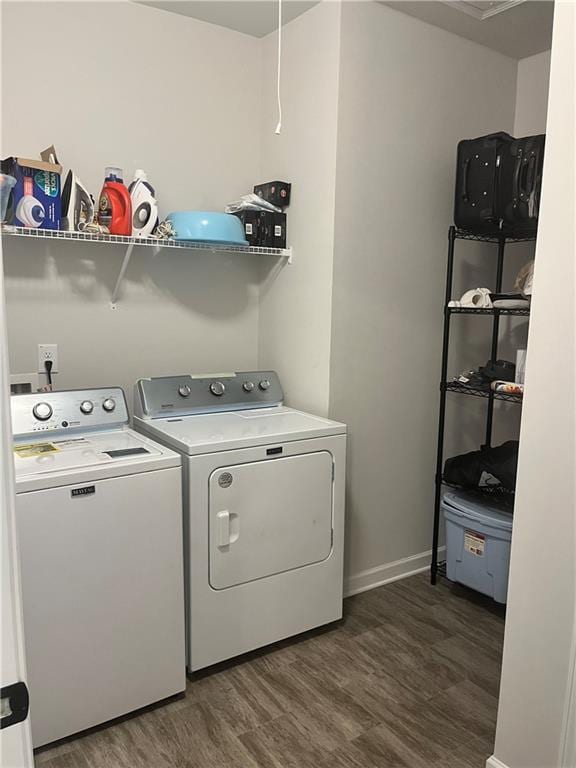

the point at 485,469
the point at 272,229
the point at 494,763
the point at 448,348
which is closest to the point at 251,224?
the point at 272,229

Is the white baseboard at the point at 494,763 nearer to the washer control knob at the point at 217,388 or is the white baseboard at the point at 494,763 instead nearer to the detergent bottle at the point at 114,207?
the washer control knob at the point at 217,388

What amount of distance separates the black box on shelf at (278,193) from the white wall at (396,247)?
31 cm

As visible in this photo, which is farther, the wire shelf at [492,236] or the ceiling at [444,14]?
the wire shelf at [492,236]

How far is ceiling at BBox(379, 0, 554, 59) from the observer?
251 centimetres

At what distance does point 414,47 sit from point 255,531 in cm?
214

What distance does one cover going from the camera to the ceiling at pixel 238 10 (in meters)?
2.48

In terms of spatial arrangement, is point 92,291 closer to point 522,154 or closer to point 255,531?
point 255,531

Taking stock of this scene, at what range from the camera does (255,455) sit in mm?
2164

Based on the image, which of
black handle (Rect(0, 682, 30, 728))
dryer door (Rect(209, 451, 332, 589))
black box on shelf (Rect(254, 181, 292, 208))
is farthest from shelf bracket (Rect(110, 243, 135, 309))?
black handle (Rect(0, 682, 30, 728))

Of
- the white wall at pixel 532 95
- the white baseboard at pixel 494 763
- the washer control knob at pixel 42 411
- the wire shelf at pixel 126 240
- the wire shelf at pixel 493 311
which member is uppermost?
the white wall at pixel 532 95

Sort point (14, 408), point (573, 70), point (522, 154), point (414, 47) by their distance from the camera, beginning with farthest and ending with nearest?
point (414, 47) < point (522, 154) < point (14, 408) < point (573, 70)

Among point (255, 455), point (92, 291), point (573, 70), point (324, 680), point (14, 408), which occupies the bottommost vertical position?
point (324, 680)

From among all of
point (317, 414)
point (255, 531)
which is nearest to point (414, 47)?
point (317, 414)

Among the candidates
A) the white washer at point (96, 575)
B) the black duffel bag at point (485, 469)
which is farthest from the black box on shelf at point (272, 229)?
the black duffel bag at point (485, 469)
